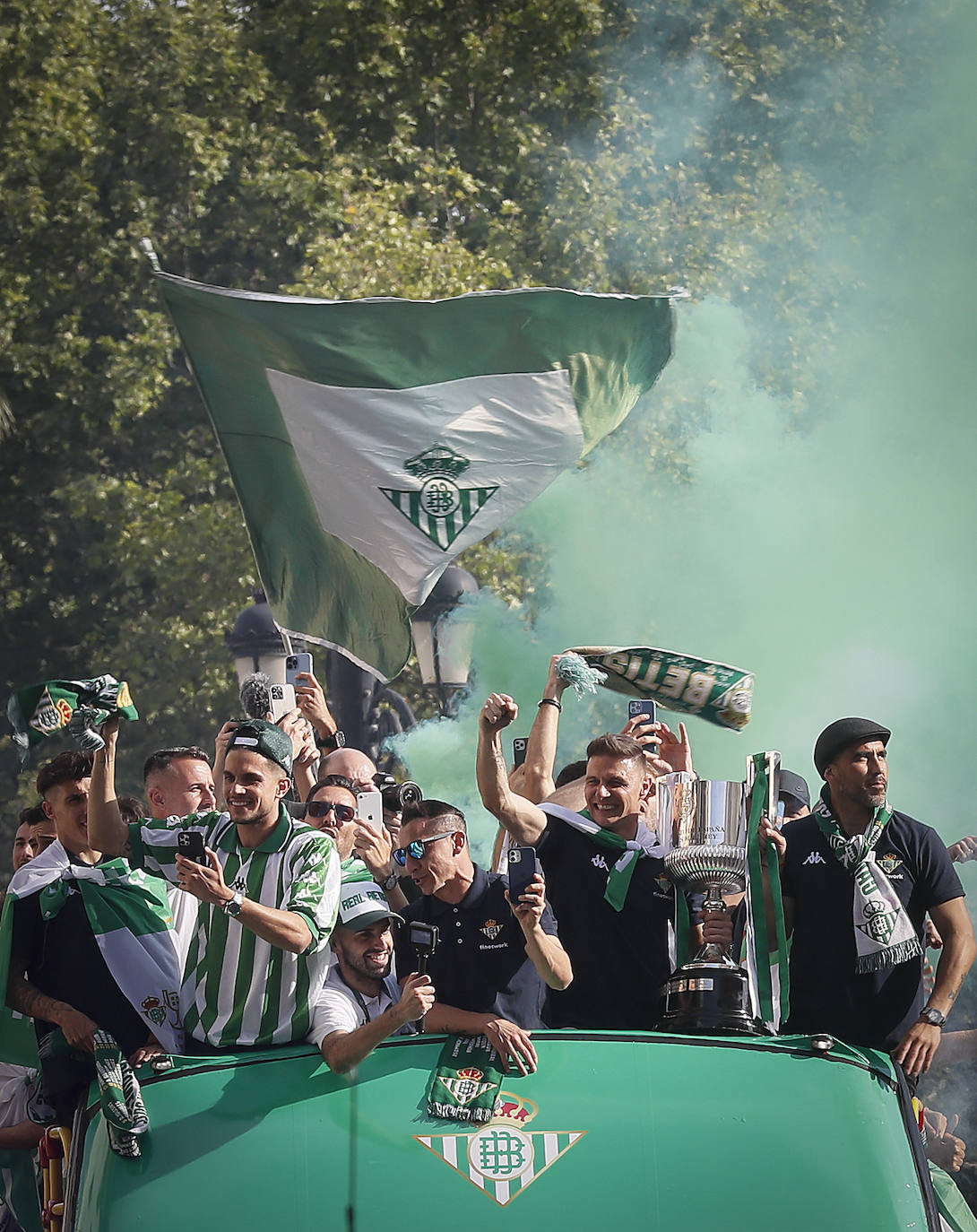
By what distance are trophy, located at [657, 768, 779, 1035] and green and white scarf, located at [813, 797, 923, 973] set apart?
29 centimetres

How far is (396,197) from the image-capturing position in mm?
16984

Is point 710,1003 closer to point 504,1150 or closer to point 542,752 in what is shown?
point 504,1150

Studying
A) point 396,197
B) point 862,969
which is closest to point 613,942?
point 862,969

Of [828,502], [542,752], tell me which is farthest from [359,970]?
[828,502]

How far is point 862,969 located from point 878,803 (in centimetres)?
44

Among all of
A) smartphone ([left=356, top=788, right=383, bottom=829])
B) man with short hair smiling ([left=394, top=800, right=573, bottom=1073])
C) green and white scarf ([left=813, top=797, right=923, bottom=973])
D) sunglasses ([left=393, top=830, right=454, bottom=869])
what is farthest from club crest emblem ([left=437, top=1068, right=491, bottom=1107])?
smartphone ([left=356, top=788, right=383, bottom=829])

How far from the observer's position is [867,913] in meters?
4.63

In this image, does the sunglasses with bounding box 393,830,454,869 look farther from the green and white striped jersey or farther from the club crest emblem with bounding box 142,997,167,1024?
the club crest emblem with bounding box 142,997,167,1024

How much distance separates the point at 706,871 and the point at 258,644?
5.47 meters

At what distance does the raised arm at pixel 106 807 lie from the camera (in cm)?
489

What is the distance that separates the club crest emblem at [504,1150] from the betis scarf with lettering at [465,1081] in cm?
4

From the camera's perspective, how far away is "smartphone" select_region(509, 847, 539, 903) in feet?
13.6

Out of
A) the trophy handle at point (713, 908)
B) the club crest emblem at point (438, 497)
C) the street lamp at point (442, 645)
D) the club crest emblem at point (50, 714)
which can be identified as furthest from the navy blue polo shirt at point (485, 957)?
the street lamp at point (442, 645)

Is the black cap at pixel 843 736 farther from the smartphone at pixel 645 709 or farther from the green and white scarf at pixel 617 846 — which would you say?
the smartphone at pixel 645 709
